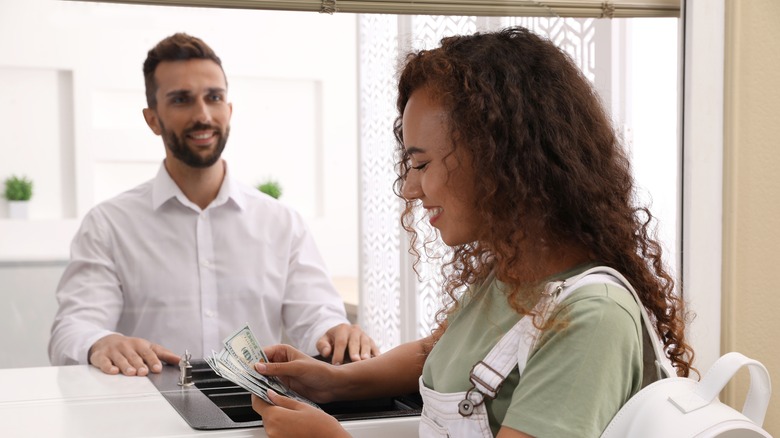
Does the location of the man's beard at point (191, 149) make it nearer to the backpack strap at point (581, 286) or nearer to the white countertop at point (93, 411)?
the white countertop at point (93, 411)

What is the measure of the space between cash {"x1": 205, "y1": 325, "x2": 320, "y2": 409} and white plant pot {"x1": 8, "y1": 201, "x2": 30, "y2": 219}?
543 mm

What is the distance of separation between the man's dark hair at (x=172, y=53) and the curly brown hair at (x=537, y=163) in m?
0.75

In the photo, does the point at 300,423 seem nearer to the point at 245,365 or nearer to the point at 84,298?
the point at 245,365

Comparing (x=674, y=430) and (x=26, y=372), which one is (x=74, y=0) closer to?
(x=26, y=372)

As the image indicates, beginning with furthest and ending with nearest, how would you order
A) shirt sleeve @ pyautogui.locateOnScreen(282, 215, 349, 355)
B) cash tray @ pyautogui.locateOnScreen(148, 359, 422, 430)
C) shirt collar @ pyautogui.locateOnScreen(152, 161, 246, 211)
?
1. shirt sleeve @ pyautogui.locateOnScreen(282, 215, 349, 355)
2. shirt collar @ pyautogui.locateOnScreen(152, 161, 246, 211)
3. cash tray @ pyautogui.locateOnScreen(148, 359, 422, 430)

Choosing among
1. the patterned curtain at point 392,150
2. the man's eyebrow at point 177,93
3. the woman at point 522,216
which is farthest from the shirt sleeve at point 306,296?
the woman at point 522,216

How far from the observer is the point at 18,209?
5.81 ft

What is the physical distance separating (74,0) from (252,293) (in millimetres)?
703

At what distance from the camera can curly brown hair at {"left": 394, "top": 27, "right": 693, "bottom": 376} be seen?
120cm

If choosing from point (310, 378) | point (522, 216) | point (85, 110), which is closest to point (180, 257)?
point (85, 110)

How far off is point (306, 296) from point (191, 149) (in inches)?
16.4

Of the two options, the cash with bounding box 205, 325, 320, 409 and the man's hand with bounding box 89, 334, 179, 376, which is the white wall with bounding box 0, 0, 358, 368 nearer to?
the man's hand with bounding box 89, 334, 179, 376

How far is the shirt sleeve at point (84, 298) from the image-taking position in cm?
184

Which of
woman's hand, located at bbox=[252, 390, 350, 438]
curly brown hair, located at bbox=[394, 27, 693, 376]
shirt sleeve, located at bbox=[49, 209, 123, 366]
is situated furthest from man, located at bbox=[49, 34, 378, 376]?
curly brown hair, located at bbox=[394, 27, 693, 376]
